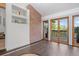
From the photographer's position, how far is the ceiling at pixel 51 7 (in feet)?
5.39

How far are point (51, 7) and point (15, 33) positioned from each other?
77 centimetres

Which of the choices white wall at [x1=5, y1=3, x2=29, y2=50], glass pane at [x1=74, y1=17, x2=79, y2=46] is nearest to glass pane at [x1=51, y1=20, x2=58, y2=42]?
glass pane at [x1=74, y1=17, x2=79, y2=46]

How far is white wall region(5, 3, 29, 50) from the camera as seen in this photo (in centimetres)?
161

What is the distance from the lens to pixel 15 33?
1668 millimetres

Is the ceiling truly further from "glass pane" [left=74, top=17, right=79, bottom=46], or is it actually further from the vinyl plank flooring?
the vinyl plank flooring

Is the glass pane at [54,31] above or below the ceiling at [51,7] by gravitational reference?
below

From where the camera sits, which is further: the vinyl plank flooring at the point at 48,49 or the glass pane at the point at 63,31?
the glass pane at the point at 63,31

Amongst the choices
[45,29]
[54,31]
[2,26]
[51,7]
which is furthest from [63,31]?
[2,26]

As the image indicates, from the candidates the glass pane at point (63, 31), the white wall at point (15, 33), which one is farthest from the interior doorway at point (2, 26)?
the glass pane at point (63, 31)

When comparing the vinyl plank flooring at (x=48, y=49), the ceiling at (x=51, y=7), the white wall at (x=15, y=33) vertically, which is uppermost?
the ceiling at (x=51, y=7)

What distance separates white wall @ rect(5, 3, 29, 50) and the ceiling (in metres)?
0.26

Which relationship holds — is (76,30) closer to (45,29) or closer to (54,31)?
(54,31)

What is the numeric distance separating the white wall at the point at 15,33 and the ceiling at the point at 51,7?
264 mm

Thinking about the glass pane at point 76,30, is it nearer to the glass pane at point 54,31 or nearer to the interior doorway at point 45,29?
the glass pane at point 54,31
